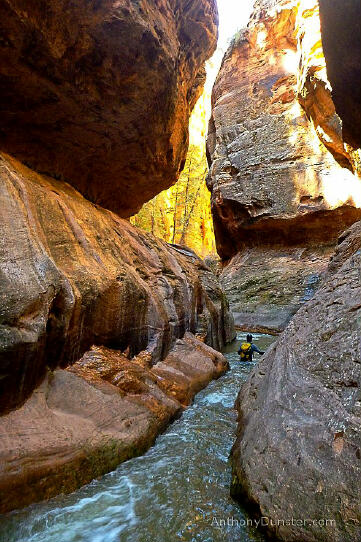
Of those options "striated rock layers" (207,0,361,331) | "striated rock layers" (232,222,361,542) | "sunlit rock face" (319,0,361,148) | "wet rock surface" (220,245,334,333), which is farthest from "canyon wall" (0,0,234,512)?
"striated rock layers" (207,0,361,331)

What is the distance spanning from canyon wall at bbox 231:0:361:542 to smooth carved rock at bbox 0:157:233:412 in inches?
93.0

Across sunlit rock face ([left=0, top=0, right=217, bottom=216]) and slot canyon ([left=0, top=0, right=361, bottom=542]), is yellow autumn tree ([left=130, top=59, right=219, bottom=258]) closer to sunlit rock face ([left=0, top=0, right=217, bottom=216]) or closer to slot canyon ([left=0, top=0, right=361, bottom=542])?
sunlit rock face ([left=0, top=0, right=217, bottom=216])

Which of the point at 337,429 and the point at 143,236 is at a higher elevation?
the point at 143,236

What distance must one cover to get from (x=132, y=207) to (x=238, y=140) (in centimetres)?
1275

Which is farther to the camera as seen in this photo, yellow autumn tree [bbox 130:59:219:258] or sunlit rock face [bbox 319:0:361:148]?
yellow autumn tree [bbox 130:59:219:258]

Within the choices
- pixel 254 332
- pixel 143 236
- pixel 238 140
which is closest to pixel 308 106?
pixel 238 140

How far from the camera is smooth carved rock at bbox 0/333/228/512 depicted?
2.57 metres

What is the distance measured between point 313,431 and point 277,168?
17.6 meters

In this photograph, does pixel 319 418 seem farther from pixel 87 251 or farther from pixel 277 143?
pixel 277 143

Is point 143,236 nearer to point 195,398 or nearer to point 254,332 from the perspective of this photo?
point 195,398

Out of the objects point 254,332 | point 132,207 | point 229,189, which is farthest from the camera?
point 229,189

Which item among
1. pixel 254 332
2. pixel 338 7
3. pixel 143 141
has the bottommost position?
pixel 254 332

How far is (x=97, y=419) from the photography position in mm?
3336

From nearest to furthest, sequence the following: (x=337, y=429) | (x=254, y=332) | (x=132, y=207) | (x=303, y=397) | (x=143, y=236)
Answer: (x=337, y=429) < (x=303, y=397) < (x=143, y=236) < (x=132, y=207) < (x=254, y=332)
